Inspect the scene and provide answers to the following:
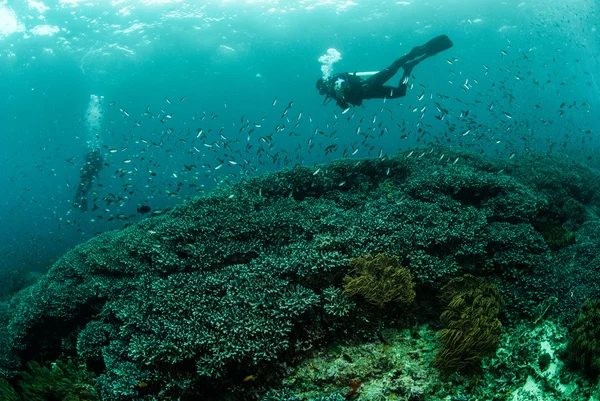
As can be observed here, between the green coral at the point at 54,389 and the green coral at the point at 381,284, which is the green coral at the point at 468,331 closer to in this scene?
the green coral at the point at 381,284

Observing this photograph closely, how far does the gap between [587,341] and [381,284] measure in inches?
91.6

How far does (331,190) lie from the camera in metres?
9.48

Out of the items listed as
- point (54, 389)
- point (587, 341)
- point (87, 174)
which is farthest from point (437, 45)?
point (87, 174)

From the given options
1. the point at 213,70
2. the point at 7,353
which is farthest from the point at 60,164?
the point at 7,353

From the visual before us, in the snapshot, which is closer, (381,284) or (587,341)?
(587,341)

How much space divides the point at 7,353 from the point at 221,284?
181 inches

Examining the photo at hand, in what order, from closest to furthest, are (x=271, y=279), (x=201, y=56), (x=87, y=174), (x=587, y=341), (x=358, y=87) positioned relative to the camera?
(x=587, y=341), (x=271, y=279), (x=358, y=87), (x=87, y=174), (x=201, y=56)

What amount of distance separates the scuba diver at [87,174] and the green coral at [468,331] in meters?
23.0

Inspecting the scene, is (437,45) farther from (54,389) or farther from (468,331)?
(54,389)

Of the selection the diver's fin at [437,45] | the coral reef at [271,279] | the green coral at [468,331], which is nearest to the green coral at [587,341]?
the coral reef at [271,279]

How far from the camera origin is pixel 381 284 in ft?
15.5

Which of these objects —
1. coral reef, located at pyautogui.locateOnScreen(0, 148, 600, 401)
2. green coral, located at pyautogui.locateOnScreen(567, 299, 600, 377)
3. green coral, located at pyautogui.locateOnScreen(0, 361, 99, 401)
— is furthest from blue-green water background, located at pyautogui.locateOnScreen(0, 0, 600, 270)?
green coral, located at pyautogui.locateOnScreen(567, 299, 600, 377)

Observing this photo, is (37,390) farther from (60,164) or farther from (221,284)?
(60,164)

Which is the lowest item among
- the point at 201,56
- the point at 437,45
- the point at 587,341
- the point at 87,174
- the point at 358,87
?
the point at 87,174
